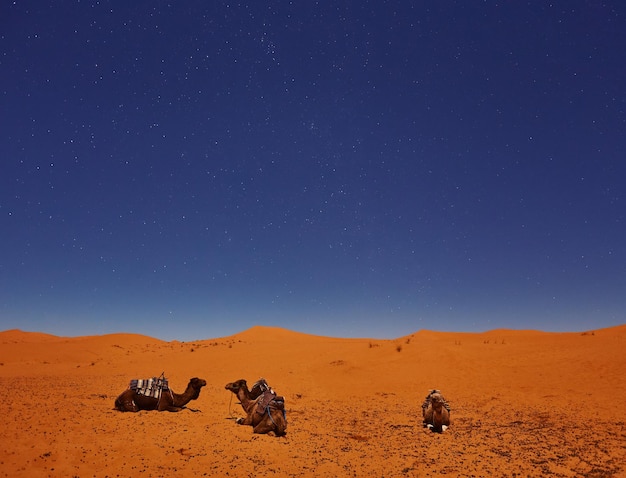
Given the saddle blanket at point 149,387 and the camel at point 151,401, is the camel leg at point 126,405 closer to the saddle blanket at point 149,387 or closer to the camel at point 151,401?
the camel at point 151,401

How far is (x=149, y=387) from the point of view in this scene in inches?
547

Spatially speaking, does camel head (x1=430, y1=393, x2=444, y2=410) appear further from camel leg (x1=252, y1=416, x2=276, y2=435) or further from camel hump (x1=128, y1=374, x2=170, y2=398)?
camel hump (x1=128, y1=374, x2=170, y2=398)

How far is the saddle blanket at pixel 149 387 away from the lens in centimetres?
1370

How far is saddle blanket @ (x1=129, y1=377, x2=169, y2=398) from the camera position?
13695mm

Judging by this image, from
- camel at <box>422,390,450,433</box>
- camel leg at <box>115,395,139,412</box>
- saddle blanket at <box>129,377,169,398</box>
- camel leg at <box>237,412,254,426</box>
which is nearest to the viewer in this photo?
camel at <box>422,390,450,433</box>

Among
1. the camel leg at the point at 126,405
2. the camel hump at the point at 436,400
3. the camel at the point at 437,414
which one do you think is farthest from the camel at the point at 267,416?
the camel hump at the point at 436,400

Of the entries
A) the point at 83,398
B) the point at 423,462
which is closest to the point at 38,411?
the point at 83,398

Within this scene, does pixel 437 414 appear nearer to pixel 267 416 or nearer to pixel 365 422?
pixel 365 422

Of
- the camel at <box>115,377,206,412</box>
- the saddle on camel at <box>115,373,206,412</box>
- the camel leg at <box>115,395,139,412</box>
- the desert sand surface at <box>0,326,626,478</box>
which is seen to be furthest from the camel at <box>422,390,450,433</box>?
the camel leg at <box>115,395,139,412</box>

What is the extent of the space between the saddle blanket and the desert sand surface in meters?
0.63

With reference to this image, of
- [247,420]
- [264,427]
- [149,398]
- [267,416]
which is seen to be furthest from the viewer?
[149,398]

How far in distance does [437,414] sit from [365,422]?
2803mm

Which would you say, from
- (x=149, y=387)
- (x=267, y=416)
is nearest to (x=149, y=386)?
(x=149, y=387)

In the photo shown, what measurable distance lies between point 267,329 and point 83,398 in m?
49.5
